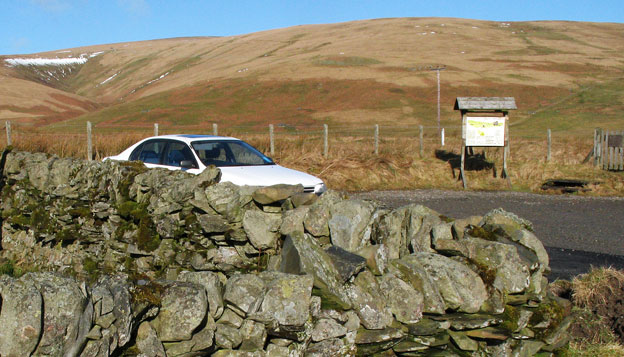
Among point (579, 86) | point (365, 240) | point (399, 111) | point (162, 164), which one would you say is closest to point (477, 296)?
point (365, 240)

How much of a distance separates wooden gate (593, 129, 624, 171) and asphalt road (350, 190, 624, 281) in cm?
430

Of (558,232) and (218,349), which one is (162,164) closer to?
(218,349)

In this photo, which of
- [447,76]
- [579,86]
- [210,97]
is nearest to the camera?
[579,86]

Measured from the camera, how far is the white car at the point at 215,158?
29.8 feet

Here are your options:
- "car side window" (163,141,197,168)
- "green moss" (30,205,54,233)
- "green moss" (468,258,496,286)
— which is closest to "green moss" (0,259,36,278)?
"green moss" (30,205,54,233)

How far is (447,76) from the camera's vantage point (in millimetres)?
68688

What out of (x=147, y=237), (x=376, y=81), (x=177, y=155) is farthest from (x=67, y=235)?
(x=376, y=81)

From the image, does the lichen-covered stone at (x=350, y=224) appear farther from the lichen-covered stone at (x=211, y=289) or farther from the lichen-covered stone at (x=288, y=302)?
the lichen-covered stone at (x=211, y=289)

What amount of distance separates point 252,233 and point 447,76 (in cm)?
6703

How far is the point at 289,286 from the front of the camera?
3623mm

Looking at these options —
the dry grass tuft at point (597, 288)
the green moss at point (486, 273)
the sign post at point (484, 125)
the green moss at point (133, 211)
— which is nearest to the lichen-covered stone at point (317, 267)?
the green moss at point (486, 273)

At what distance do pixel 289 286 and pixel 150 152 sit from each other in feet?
24.0

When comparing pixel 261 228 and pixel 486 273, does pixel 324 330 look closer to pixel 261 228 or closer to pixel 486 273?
pixel 486 273

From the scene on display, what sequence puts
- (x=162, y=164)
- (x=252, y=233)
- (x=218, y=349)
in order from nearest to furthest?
(x=218, y=349)
(x=252, y=233)
(x=162, y=164)
